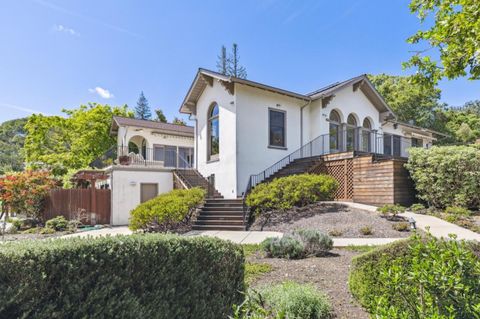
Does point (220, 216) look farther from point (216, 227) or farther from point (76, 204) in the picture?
point (76, 204)

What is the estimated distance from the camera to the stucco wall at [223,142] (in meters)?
14.1

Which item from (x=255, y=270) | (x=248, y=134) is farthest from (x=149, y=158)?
(x=255, y=270)

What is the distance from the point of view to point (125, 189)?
14.5 m

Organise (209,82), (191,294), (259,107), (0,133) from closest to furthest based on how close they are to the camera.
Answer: (191,294)
(259,107)
(209,82)
(0,133)

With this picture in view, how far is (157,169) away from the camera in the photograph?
50.8 feet

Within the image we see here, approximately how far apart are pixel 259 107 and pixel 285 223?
6457mm

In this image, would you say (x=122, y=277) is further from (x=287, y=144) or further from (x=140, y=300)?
(x=287, y=144)

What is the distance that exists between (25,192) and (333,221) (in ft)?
47.0

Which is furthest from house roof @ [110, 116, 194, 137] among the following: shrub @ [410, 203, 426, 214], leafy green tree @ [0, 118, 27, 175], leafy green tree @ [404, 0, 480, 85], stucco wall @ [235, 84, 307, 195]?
leafy green tree @ [0, 118, 27, 175]

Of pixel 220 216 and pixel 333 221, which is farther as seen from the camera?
pixel 220 216

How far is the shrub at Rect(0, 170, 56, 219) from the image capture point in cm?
1369

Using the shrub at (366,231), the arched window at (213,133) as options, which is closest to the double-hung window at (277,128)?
the arched window at (213,133)

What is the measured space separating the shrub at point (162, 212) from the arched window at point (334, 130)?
9.44 meters

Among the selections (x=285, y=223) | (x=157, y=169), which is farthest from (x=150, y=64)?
(x=285, y=223)
